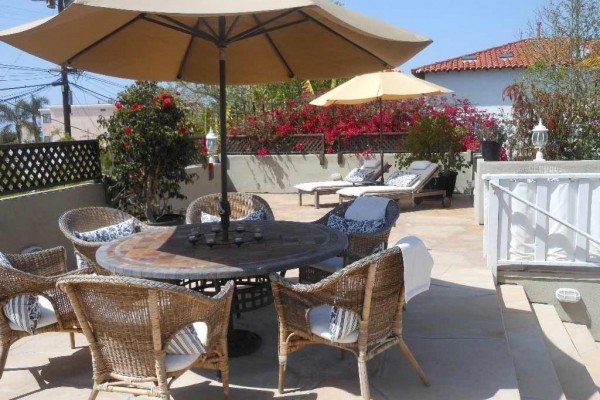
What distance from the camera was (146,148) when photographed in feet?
21.3

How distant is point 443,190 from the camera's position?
32.3ft

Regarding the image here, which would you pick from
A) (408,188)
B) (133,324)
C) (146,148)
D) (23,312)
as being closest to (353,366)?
(133,324)

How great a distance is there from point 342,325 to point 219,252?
3.03ft

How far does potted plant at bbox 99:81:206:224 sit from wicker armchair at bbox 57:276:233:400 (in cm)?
394

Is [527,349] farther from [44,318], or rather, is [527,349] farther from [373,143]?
[373,143]

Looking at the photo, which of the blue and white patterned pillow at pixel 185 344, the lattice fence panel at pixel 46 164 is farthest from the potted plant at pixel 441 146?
the blue and white patterned pillow at pixel 185 344

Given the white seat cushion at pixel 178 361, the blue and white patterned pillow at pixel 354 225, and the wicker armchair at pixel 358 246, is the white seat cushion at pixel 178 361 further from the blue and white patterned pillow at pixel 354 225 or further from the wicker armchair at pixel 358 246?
the blue and white patterned pillow at pixel 354 225

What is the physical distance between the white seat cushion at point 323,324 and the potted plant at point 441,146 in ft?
24.5

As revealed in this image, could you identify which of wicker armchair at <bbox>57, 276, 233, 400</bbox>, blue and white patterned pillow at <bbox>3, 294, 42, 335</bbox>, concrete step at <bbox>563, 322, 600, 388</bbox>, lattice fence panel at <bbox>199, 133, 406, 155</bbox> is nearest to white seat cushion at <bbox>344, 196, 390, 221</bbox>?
concrete step at <bbox>563, 322, 600, 388</bbox>

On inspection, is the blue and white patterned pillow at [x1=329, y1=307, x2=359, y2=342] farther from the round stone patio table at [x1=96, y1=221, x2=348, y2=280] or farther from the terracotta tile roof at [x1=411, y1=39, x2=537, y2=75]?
the terracotta tile roof at [x1=411, y1=39, x2=537, y2=75]

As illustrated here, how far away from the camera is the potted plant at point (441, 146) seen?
10.1 metres

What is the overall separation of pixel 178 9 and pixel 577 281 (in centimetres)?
420

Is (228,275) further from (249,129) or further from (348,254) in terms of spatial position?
(249,129)

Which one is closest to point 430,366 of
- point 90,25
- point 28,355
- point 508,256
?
point 508,256
